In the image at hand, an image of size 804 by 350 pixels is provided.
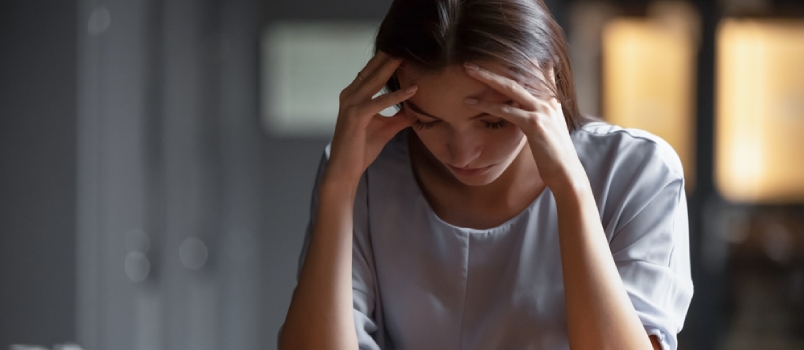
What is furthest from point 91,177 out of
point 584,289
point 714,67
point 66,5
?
point 714,67

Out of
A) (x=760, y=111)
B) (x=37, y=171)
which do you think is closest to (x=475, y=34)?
(x=37, y=171)

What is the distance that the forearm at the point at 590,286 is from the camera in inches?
40.0

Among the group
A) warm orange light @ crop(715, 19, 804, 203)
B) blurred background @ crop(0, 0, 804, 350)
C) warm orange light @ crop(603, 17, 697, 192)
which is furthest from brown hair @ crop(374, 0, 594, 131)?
warm orange light @ crop(715, 19, 804, 203)

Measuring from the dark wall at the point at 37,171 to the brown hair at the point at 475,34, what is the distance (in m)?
0.78

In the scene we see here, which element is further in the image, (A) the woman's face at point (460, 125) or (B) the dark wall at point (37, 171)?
(B) the dark wall at point (37, 171)

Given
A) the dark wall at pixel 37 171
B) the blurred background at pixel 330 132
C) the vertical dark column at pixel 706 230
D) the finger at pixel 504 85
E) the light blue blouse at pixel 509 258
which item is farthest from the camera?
the vertical dark column at pixel 706 230

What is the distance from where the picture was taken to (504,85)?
99cm

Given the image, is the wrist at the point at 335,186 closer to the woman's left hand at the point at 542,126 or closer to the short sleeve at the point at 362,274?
the short sleeve at the point at 362,274

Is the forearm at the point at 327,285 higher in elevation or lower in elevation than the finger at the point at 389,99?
lower

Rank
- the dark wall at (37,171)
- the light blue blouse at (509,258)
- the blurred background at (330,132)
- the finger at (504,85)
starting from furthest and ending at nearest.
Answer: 1. the blurred background at (330,132)
2. the dark wall at (37,171)
3. the light blue blouse at (509,258)
4. the finger at (504,85)

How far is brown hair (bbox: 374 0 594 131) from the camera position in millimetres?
1000

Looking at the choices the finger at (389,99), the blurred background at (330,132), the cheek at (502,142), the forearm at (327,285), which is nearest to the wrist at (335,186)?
the forearm at (327,285)

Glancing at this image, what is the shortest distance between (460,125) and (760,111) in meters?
3.29

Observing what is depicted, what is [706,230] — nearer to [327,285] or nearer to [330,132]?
[330,132]
